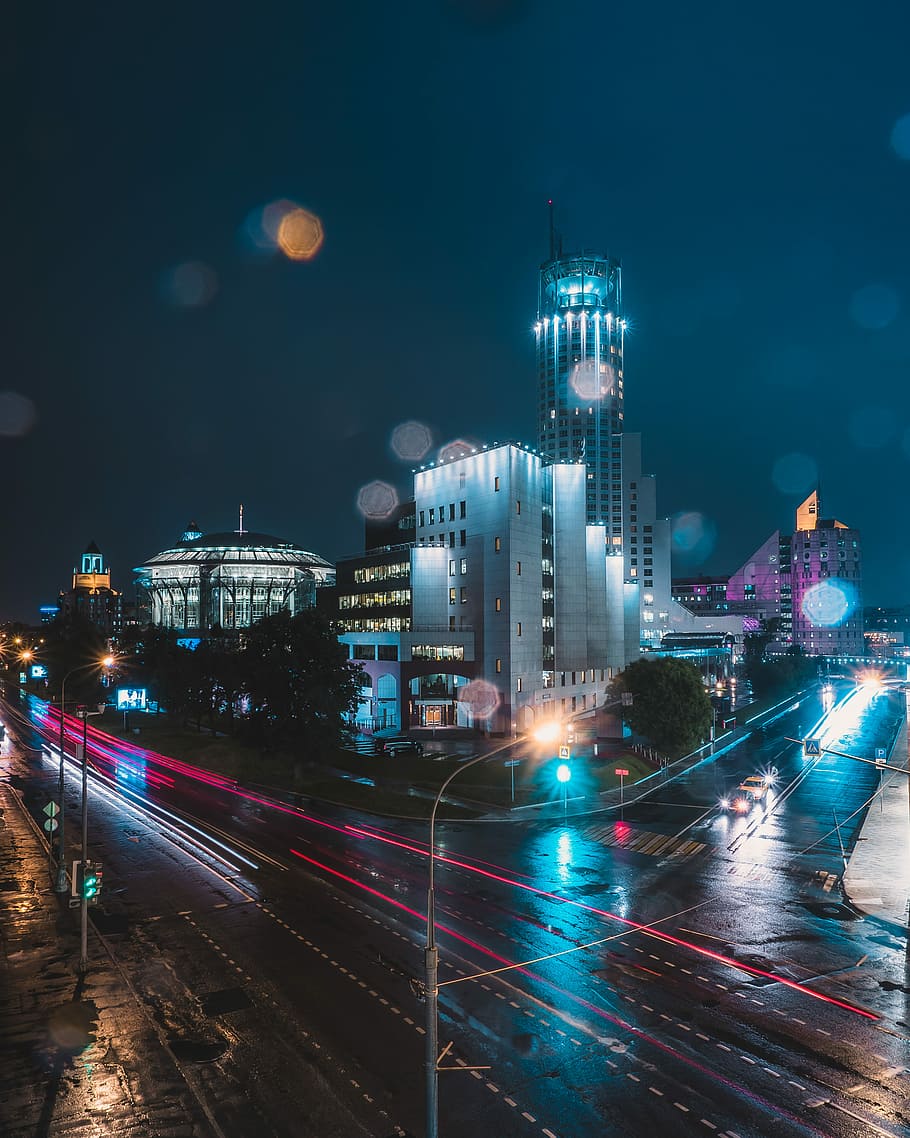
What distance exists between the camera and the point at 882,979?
23953 millimetres

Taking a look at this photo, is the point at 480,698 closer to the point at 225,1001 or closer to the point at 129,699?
the point at 129,699

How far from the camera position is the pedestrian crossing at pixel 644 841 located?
132 feet

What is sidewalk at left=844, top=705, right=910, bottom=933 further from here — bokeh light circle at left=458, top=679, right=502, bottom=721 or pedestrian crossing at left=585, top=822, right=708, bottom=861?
bokeh light circle at left=458, top=679, right=502, bottom=721

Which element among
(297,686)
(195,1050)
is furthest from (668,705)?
(195,1050)

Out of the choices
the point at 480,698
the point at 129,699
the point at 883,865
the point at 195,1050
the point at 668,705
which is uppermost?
the point at 668,705

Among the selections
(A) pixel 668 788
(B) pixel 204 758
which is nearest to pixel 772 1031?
(A) pixel 668 788

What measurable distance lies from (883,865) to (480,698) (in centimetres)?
5008

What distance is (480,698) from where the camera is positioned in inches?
3305

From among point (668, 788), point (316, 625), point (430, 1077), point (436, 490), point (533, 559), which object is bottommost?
point (668, 788)

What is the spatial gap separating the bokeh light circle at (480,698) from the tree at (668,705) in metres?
16.3

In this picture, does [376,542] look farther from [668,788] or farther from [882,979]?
[882,979]

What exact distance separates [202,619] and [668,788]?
12189 cm

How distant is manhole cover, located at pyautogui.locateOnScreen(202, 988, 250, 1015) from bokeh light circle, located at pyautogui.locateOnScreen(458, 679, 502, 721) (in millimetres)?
61085

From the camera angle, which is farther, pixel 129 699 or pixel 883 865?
pixel 129 699
